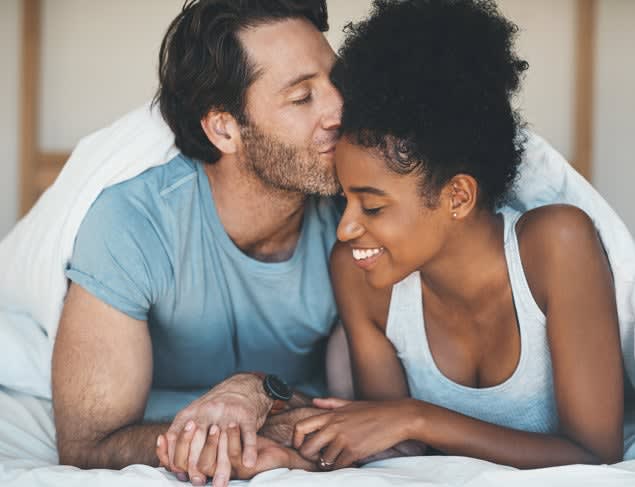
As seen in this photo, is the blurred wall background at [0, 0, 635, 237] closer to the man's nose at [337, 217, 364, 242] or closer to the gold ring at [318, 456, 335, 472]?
the man's nose at [337, 217, 364, 242]

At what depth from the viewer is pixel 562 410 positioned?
132cm

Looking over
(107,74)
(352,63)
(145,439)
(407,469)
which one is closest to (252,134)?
(352,63)

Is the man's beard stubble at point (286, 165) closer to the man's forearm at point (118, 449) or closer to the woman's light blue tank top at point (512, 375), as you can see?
the woman's light blue tank top at point (512, 375)

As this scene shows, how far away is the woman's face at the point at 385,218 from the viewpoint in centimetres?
132

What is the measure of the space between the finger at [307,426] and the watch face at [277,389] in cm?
10

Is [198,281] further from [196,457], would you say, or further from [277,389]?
[196,457]

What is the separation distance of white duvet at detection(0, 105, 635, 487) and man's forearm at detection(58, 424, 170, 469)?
0.06 m

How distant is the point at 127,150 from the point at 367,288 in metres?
0.55

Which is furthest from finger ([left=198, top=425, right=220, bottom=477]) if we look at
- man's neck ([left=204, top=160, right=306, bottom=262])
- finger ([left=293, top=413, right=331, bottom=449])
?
man's neck ([left=204, top=160, right=306, bottom=262])

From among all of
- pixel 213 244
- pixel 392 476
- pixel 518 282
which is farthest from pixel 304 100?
pixel 392 476

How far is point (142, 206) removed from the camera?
1.59m

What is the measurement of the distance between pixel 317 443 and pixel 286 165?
58 cm

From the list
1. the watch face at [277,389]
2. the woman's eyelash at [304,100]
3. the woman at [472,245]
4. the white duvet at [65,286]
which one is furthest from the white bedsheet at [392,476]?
the woman's eyelash at [304,100]

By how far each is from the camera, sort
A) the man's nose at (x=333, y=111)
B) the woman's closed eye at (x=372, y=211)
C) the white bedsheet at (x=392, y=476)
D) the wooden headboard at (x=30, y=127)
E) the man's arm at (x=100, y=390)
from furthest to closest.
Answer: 1. the wooden headboard at (x=30, y=127)
2. the man's nose at (x=333, y=111)
3. the man's arm at (x=100, y=390)
4. the woman's closed eye at (x=372, y=211)
5. the white bedsheet at (x=392, y=476)
